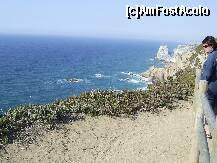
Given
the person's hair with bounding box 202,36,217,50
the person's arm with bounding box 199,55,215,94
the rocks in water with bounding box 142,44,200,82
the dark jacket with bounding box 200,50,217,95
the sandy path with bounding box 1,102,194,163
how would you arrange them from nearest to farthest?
the person's hair with bounding box 202,36,217,50 < the person's arm with bounding box 199,55,215,94 < the dark jacket with bounding box 200,50,217,95 < the sandy path with bounding box 1,102,194,163 < the rocks in water with bounding box 142,44,200,82

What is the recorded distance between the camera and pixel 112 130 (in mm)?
16703

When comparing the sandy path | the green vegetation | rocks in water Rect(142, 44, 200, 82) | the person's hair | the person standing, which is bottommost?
rocks in water Rect(142, 44, 200, 82)

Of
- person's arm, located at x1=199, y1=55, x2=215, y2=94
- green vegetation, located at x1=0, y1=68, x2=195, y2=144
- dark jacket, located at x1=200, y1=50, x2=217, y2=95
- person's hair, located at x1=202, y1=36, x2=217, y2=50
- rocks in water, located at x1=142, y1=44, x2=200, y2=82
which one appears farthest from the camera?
rocks in water, located at x1=142, y1=44, x2=200, y2=82

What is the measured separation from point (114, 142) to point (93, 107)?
3.37m

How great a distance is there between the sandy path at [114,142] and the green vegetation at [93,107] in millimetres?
692

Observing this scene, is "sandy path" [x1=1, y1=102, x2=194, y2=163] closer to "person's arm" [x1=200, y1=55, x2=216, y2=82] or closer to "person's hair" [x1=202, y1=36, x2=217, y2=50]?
"person's arm" [x1=200, y1=55, x2=216, y2=82]

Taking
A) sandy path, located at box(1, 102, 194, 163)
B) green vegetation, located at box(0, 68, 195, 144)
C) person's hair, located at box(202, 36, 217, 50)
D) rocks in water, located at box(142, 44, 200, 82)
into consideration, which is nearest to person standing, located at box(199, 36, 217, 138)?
person's hair, located at box(202, 36, 217, 50)

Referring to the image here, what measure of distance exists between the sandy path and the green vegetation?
2.27 feet

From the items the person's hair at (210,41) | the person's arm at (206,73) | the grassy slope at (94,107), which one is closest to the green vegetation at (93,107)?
the grassy slope at (94,107)

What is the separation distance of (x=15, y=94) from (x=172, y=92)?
56.4 meters

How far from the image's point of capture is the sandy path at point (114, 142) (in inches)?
548

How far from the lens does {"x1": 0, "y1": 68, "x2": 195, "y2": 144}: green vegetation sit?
15812mm

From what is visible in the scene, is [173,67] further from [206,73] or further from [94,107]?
[206,73]

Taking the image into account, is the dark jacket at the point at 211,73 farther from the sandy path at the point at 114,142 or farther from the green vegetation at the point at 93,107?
the green vegetation at the point at 93,107
